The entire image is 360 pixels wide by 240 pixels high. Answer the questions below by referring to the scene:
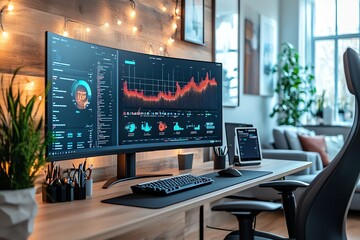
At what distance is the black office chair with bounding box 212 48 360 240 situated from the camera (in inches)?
59.5

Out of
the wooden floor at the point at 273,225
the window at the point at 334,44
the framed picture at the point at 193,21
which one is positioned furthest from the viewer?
the window at the point at 334,44

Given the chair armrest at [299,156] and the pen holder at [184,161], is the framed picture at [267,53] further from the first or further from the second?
the pen holder at [184,161]

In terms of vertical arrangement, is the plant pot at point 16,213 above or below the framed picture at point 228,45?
below

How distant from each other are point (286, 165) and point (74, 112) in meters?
1.51

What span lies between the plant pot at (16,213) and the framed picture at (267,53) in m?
3.87

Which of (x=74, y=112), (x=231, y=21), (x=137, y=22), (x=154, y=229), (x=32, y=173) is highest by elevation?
(x=231, y=21)

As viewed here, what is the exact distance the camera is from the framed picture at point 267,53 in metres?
4.74

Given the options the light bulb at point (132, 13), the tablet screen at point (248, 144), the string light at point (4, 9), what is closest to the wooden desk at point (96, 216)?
the string light at point (4, 9)

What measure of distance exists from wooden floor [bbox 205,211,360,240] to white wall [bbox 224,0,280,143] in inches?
36.1

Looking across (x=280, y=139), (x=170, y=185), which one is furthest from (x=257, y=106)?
(x=170, y=185)

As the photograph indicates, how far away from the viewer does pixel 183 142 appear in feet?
7.95

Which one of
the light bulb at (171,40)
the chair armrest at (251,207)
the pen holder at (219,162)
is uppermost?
the light bulb at (171,40)

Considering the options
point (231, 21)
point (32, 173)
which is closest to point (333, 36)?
point (231, 21)

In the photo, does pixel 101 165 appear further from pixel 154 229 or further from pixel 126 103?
pixel 154 229
